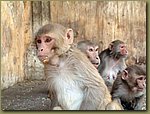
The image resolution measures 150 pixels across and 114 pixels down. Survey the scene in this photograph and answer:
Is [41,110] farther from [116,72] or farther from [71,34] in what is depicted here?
[116,72]

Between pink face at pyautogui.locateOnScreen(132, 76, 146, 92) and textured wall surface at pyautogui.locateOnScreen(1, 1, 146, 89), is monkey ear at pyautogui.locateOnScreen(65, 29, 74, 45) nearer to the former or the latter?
textured wall surface at pyautogui.locateOnScreen(1, 1, 146, 89)

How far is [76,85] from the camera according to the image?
5.42 m

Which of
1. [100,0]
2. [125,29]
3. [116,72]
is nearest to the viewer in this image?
[100,0]

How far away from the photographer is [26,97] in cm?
588

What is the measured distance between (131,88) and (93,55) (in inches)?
15.3

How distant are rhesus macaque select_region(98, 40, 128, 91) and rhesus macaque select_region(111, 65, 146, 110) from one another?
517 mm

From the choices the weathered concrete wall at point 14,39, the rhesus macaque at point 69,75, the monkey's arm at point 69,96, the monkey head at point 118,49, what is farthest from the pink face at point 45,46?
the monkey head at point 118,49

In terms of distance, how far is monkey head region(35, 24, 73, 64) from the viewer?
17.3 feet

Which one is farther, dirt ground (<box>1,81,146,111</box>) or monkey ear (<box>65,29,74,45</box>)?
dirt ground (<box>1,81,146,111</box>)

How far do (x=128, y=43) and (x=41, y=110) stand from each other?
1010 mm

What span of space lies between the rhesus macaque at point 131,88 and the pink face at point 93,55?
200 mm

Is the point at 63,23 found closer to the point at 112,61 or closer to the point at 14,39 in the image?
the point at 14,39

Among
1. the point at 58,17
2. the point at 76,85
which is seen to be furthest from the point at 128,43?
the point at 76,85

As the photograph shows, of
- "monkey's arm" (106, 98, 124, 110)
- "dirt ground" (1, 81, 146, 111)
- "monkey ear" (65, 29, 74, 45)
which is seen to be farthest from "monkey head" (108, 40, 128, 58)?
"monkey ear" (65, 29, 74, 45)
